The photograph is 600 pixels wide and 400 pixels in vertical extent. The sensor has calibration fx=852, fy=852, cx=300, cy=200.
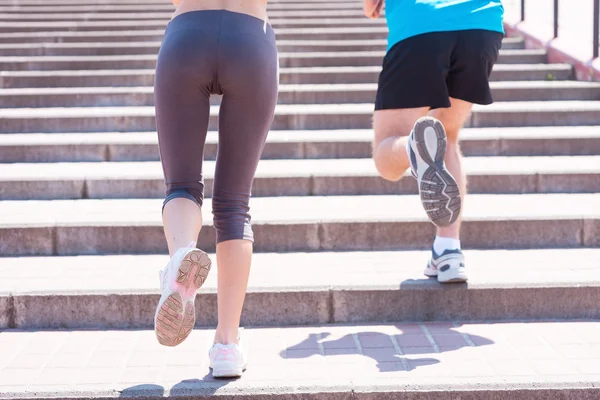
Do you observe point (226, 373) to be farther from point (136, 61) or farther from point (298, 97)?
point (136, 61)

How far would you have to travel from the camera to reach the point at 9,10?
10031mm

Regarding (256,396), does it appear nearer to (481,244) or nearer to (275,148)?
(481,244)

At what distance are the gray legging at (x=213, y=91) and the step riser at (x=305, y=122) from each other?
3.63 metres

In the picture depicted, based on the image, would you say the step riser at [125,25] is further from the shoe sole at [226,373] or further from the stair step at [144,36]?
the shoe sole at [226,373]

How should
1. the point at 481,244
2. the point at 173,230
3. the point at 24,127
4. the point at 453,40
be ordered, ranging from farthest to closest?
the point at 24,127
the point at 481,244
the point at 453,40
the point at 173,230

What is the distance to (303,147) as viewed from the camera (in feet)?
19.2

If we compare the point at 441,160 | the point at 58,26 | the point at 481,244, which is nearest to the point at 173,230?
the point at 441,160

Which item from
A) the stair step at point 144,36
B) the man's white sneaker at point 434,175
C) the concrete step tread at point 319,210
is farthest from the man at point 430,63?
the stair step at point 144,36

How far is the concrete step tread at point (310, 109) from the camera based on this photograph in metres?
6.43

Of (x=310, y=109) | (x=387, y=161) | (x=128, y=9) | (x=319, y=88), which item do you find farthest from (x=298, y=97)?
(x=128, y=9)

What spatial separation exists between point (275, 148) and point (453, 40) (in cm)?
246

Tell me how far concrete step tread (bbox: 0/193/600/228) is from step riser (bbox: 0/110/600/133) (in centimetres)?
135

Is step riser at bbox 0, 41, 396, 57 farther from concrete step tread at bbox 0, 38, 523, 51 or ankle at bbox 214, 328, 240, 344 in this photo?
ankle at bbox 214, 328, 240, 344

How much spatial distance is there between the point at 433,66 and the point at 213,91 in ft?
3.88
